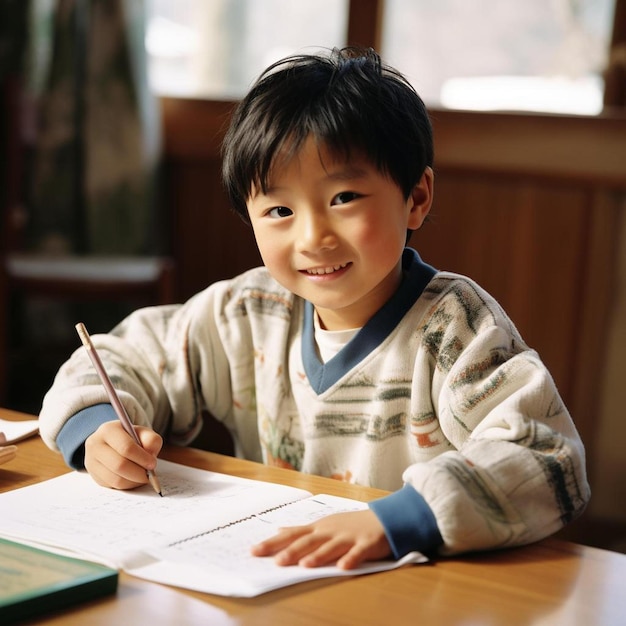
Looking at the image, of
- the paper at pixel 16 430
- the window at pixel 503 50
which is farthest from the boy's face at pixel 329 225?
the window at pixel 503 50

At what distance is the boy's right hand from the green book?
0.22m

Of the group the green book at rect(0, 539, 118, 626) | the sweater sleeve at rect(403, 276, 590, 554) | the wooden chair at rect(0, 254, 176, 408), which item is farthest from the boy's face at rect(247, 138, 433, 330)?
the wooden chair at rect(0, 254, 176, 408)

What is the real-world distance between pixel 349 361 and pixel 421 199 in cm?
21

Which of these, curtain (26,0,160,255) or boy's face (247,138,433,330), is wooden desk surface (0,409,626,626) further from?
curtain (26,0,160,255)

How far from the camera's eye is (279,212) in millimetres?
1117

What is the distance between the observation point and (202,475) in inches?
40.9

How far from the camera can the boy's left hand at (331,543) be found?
79 centimetres

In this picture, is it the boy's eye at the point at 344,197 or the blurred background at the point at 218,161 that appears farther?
the blurred background at the point at 218,161

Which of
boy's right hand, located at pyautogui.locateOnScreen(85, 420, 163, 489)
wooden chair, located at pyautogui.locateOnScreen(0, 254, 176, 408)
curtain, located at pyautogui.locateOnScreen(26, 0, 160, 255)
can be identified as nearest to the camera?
boy's right hand, located at pyautogui.locateOnScreen(85, 420, 163, 489)

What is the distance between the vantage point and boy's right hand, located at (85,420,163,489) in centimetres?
99

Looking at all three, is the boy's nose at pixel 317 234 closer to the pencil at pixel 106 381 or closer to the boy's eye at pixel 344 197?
the boy's eye at pixel 344 197

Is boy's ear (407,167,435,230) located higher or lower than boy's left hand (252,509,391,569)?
higher

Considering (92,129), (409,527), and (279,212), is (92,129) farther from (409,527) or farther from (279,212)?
(409,527)

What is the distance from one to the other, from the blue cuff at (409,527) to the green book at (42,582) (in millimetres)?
Result: 232
